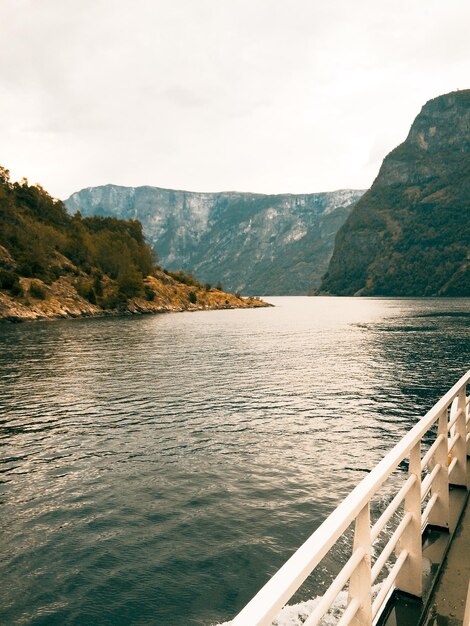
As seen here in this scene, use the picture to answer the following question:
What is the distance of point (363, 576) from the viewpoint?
398cm

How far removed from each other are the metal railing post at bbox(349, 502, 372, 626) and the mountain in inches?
4501

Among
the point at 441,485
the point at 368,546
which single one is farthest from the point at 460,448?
the point at 368,546

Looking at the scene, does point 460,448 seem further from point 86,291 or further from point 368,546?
point 86,291

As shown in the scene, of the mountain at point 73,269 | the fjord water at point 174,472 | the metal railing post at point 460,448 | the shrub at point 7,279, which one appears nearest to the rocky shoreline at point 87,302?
the mountain at point 73,269

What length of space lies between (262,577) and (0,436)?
667 inches

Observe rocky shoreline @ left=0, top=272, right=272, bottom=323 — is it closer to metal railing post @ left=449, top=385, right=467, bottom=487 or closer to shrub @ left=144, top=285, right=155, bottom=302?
shrub @ left=144, top=285, right=155, bottom=302

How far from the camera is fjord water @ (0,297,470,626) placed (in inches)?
438

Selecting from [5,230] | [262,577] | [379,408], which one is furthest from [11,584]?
[5,230]

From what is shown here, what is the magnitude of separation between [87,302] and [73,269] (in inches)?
635

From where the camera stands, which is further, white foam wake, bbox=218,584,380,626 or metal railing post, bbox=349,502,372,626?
white foam wake, bbox=218,584,380,626

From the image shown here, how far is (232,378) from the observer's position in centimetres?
3922

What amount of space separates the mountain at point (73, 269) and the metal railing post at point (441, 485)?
112 m

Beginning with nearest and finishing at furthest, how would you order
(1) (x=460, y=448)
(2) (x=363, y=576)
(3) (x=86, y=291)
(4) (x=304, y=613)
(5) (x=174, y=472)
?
(2) (x=363, y=576) → (1) (x=460, y=448) → (4) (x=304, y=613) → (5) (x=174, y=472) → (3) (x=86, y=291)

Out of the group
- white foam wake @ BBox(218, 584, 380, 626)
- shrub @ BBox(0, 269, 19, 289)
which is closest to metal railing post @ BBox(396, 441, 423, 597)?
white foam wake @ BBox(218, 584, 380, 626)
